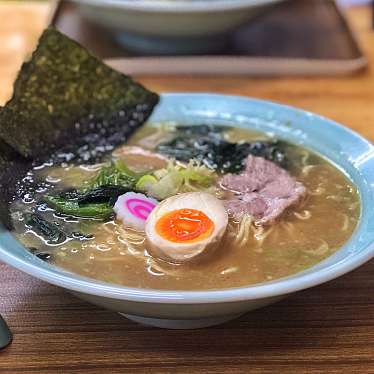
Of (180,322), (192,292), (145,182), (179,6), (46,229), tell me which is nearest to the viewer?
(192,292)

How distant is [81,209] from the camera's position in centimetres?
139

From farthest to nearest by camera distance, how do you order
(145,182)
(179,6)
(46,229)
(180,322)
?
1. (179,6)
2. (145,182)
3. (46,229)
4. (180,322)

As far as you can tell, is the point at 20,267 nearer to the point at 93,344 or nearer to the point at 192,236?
the point at 93,344

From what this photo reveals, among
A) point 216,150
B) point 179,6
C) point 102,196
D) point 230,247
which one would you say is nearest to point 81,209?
point 102,196

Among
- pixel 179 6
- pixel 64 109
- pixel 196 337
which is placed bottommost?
pixel 196 337

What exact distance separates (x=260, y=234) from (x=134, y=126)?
0.57 meters

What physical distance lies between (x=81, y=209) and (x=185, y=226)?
0.23 m

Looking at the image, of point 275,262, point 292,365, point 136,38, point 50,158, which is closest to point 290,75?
point 136,38

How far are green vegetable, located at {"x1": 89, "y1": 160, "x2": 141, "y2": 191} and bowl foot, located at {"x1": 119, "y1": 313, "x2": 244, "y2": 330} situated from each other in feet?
1.03

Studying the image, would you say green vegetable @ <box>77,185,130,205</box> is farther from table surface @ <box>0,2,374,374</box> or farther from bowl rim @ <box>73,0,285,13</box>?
bowl rim @ <box>73,0,285,13</box>

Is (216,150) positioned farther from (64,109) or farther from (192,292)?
(192,292)

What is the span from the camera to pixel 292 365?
3.72 ft

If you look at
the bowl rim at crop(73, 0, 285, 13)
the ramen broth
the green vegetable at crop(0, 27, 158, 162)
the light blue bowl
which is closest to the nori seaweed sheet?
the green vegetable at crop(0, 27, 158, 162)

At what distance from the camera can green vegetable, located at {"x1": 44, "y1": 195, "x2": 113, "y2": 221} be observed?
4.53ft
